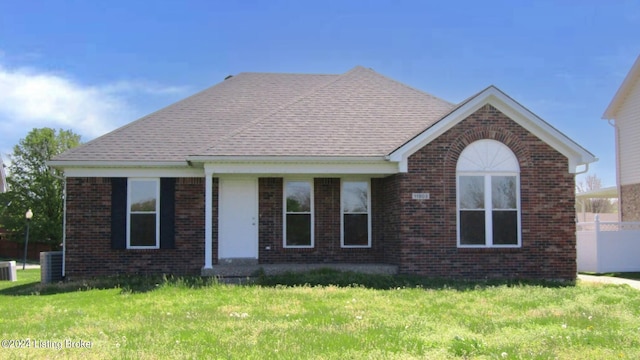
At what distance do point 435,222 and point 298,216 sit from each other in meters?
3.76

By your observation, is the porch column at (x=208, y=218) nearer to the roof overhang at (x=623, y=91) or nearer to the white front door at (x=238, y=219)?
the white front door at (x=238, y=219)

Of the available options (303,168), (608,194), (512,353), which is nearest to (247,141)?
(303,168)

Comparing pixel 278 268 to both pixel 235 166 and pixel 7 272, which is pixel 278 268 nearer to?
pixel 235 166

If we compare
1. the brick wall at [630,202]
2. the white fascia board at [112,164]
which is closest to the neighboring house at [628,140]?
the brick wall at [630,202]

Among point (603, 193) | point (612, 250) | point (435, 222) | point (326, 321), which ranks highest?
point (603, 193)

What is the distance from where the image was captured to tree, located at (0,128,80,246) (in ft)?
151

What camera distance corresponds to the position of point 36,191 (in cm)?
4697

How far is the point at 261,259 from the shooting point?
16359 millimetres

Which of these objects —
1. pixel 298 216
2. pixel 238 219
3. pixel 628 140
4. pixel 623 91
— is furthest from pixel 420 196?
pixel 623 91

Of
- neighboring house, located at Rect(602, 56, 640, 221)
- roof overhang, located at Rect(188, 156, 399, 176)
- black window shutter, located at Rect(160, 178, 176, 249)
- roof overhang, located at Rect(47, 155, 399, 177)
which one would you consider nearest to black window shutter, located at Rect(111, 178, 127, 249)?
roof overhang, located at Rect(47, 155, 399, 177)

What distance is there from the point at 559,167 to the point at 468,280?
3.73 m

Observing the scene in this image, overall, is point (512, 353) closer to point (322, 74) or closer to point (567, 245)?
point (567, 245)

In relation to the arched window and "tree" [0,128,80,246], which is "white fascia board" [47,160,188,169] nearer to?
the arched window

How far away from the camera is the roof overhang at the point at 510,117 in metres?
14.8
